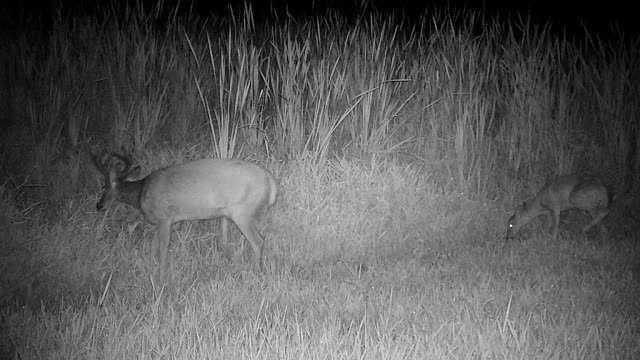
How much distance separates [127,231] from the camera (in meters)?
6.59

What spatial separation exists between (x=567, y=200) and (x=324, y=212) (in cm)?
272

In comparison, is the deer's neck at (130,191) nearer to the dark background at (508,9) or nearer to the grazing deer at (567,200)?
the grazing deer at (567,200)

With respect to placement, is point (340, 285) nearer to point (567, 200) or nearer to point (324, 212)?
point (324, 212)

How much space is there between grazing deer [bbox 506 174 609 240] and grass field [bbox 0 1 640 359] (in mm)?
263

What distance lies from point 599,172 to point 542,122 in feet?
3.13

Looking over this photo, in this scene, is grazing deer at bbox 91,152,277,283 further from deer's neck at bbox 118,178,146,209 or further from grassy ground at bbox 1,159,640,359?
grassy ground at bbox 1,159,640,359

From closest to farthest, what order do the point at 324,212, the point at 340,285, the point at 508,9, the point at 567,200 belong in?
the point at 340,285, the point at 324,212, the point at 567,200, the point at 508,9

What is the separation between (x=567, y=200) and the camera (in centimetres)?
745

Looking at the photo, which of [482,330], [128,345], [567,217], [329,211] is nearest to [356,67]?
[329,211]

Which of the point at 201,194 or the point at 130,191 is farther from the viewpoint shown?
the point at 130,191

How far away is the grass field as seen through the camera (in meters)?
4.29

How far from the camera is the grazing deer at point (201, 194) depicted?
18.9 ft

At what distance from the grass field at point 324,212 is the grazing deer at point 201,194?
0.31 m

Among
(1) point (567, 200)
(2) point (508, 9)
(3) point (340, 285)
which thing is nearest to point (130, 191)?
(3) point (340, 285)
